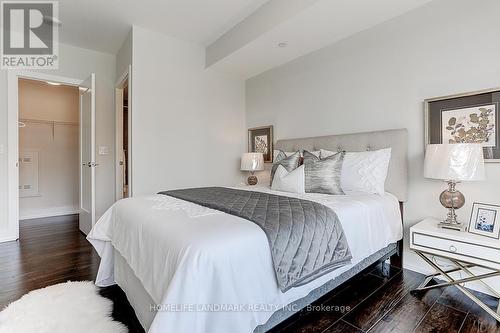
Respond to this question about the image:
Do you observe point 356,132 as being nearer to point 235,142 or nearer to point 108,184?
point 235,142

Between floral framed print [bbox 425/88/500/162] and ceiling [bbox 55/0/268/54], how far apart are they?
2.05m

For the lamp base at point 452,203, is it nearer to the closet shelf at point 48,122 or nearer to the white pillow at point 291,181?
the white pillow at point 291,181

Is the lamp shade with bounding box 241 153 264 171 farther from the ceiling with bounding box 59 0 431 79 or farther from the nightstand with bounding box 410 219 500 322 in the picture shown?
the nightstand with bounding box 410 219 500 322

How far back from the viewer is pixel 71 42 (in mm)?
3545

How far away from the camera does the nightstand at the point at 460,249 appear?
1.64 m

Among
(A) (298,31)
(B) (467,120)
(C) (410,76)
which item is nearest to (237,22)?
(A) (298,31)

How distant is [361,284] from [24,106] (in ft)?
19.3

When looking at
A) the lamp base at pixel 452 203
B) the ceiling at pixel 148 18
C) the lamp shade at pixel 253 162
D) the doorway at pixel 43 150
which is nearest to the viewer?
the lamp base at pixel 452 203

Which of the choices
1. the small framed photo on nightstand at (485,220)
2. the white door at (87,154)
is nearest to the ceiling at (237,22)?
the white door at (87,154)

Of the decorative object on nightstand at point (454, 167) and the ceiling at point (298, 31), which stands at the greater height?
the ceiling at point (298, 31)

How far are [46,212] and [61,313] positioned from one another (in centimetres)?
393

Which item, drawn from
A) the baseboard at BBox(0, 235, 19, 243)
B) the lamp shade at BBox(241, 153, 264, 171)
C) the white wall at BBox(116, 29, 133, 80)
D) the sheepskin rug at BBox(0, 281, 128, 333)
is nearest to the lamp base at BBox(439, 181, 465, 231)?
the lamp shade at BBox(241, 153, 264, 171)

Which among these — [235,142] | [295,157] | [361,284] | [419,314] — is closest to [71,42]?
[235,142]

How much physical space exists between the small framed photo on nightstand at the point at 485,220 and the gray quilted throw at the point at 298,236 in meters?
1.02
